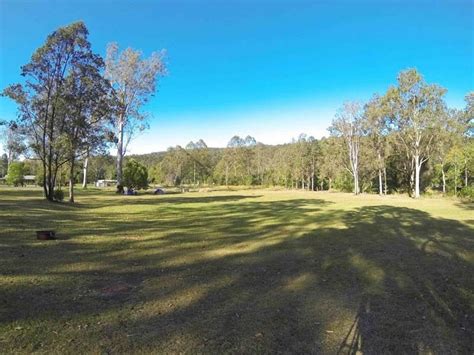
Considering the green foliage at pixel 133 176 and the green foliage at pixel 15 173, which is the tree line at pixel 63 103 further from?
the green foliage at pixel 15 173

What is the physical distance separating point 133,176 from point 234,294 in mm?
47678

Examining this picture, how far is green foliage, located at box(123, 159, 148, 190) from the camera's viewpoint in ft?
166

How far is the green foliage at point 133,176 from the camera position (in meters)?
50.5

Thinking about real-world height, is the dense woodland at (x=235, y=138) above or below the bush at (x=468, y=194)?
above

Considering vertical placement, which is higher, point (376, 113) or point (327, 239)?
point (376, 113)

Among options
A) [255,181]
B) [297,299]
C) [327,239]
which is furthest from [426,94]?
[255,181]

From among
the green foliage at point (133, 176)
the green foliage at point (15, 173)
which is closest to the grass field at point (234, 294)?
the green foliage at point (133, 176)

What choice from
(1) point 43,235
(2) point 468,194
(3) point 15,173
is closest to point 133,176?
(3) point 15,173

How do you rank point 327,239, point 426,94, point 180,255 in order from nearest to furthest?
point 180,255 → point 327,239 → point 426,94

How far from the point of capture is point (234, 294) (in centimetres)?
594

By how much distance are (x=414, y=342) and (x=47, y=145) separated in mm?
25799

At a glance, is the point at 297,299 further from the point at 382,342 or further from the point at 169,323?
the point at 169,323

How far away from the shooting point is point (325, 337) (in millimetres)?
4312

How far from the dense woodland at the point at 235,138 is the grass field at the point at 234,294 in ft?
50.4
